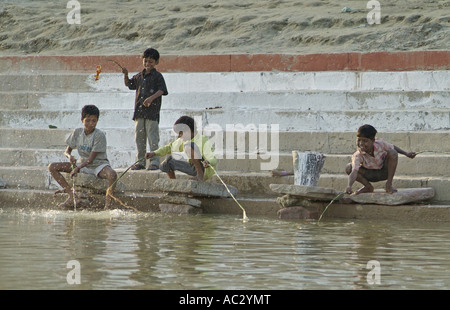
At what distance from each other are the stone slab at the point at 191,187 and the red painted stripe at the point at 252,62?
3.15m

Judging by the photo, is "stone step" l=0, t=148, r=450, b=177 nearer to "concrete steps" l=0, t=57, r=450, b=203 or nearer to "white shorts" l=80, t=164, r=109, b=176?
"concrete steps" l=0, t=57, r=450, b=203

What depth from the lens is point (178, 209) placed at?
27.0 ft

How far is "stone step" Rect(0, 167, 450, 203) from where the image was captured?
8.16 meters

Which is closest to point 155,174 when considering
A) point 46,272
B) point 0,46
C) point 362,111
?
point 362,111

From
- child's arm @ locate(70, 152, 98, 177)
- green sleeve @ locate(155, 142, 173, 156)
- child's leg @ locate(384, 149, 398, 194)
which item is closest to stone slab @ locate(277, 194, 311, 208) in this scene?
child's leg @ locate(384, 149, 398, 194)

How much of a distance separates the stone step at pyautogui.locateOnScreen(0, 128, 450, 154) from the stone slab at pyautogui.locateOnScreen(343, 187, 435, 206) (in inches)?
45.8

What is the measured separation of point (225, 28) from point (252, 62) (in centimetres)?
203

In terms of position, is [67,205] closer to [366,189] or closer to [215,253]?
[366,189]

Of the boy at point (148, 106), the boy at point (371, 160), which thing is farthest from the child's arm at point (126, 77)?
the boy at point (371, 160)

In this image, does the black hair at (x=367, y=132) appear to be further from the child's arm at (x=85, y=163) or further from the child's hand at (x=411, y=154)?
the child's arm at (x=85, y=163)

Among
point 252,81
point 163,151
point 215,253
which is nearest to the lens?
point 215,253

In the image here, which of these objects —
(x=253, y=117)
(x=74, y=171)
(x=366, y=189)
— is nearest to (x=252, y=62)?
(x=253, y=117)

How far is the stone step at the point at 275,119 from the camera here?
376 inches

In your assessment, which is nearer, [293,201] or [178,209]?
[293,201]
